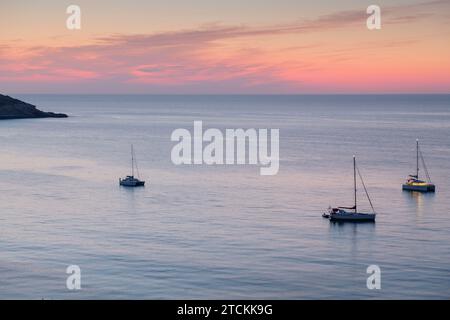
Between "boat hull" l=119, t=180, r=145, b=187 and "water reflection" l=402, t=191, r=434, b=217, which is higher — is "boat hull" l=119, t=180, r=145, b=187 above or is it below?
above

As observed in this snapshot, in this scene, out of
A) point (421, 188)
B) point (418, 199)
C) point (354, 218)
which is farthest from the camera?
point (421, 188)

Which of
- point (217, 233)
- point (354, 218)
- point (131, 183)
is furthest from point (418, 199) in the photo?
point (131, 183)

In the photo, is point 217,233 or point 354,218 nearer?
point 217,233

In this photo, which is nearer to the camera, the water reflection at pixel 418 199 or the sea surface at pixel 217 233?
the sea surface at pixel 217 233

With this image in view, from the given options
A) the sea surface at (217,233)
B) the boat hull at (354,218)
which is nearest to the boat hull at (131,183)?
the sea surface at (217,233)

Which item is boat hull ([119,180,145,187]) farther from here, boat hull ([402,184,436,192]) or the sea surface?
boat hull ([402,184,436,192])

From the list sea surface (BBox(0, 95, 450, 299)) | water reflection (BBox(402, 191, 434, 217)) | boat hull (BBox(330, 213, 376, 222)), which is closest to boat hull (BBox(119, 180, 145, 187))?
sea surface (BBox(0, 95, 450, 299))

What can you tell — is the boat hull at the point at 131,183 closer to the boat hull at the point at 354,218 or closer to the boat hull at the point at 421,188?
the boat hull at the point at 354,218

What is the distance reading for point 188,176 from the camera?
106 meters

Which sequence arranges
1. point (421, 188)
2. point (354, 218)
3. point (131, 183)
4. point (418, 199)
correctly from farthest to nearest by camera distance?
point (131, 183) → point (421, 188) → point (418, 199) → point (354, 218)

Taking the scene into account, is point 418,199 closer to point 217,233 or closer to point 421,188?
point 421,188
